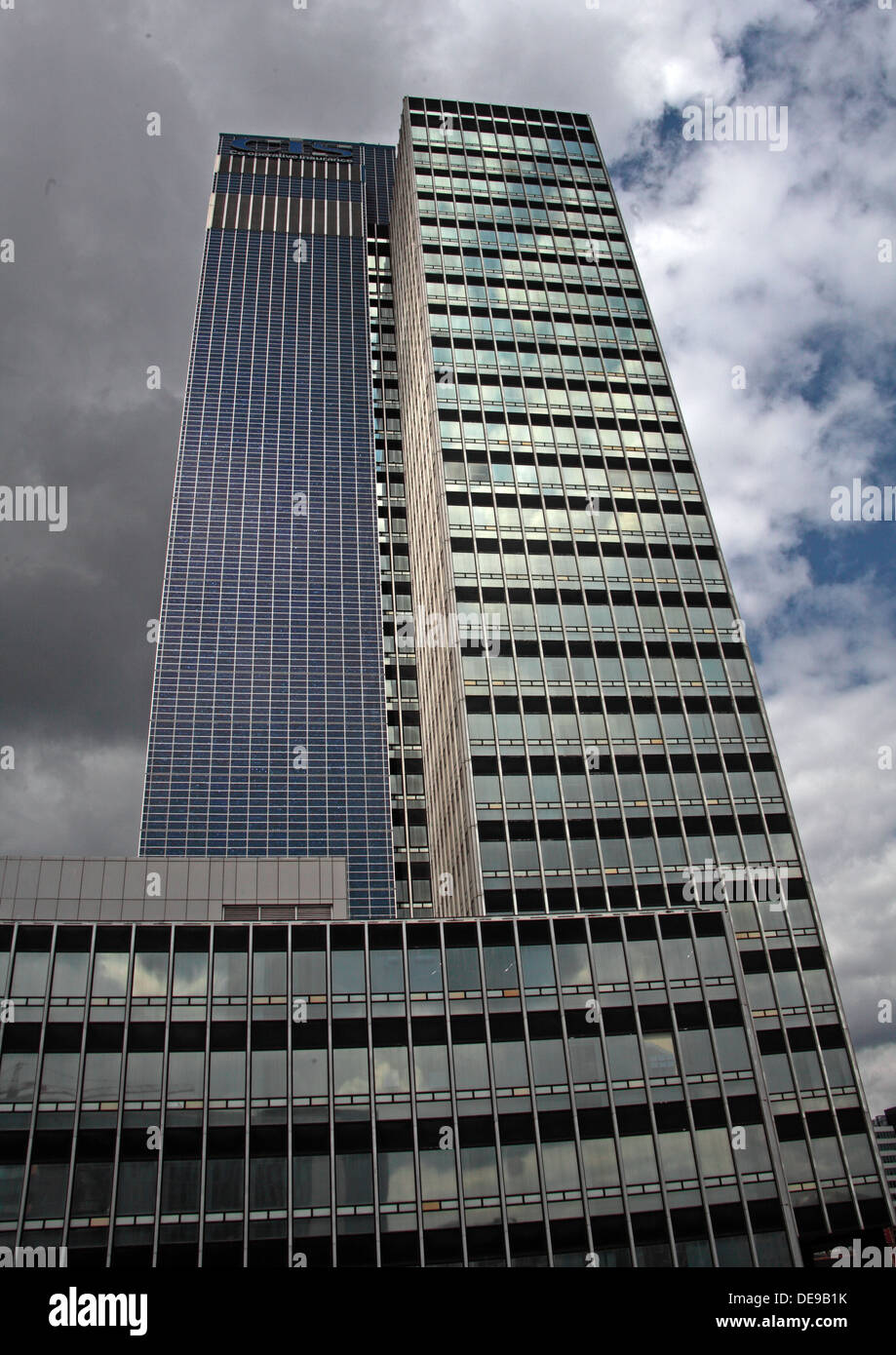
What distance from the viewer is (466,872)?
7569cm

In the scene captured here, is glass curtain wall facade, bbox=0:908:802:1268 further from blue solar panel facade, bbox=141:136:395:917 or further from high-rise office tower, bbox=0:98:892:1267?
blue solar panel facade, bbox=141:136:395:917

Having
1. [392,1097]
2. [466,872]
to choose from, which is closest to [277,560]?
[466,872]

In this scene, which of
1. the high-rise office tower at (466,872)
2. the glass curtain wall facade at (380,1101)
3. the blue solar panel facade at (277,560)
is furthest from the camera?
the blue solar panel facade at (277,560)

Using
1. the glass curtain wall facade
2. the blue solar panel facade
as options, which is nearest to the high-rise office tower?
the glass curtain wall facade

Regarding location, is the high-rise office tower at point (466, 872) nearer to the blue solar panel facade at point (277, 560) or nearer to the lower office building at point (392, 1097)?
the lower office building at point (392, 1097)

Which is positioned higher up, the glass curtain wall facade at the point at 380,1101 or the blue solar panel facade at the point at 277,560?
the blue solar panel facade at the point at 277,560

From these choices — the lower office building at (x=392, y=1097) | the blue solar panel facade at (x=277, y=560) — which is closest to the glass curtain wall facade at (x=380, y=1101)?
the lower office building at (x=392, y=1097)

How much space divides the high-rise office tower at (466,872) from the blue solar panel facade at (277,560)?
562 mm

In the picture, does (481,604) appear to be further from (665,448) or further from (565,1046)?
(565,1046)

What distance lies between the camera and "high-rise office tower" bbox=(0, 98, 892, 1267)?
48.1 m

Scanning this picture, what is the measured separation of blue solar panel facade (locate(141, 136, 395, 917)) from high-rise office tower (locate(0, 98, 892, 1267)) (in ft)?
1.84

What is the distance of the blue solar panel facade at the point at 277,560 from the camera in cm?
12462
